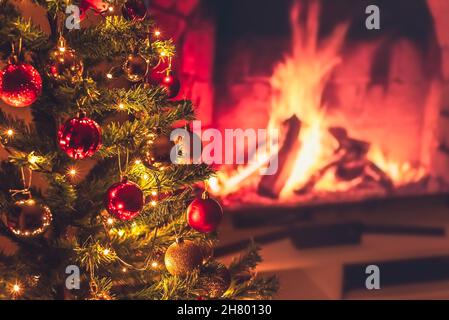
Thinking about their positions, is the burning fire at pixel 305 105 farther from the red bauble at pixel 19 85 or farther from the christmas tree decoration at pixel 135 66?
the red bauble at pixel 19 85

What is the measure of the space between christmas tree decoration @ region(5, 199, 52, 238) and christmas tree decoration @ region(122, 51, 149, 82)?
17.3 inches

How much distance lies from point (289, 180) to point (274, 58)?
66 cm

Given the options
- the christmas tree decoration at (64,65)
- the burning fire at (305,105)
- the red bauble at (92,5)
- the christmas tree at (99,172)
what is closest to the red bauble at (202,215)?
the christmas tree at (99,172)

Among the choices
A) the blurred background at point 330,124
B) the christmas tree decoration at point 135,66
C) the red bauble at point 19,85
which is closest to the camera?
the red bauble at point 19,85

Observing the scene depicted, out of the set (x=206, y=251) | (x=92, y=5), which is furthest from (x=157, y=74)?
(x=206, y=251)

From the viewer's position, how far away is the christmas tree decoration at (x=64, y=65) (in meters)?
1.38

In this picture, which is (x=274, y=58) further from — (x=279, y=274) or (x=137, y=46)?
(x=137, y=46)

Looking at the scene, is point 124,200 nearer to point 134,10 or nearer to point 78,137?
point 78,137

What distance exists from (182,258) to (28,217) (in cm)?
44

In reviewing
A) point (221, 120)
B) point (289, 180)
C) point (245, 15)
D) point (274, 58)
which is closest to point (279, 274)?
point (289, 180)

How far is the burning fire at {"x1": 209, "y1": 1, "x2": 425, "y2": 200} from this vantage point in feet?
9.29

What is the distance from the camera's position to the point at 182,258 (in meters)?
1.52

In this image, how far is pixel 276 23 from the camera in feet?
9.12

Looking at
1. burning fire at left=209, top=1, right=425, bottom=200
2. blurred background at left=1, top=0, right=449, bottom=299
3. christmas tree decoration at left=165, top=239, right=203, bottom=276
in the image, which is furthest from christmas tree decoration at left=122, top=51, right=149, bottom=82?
burning fire at left=209, top=1, right=425, bottom=200
